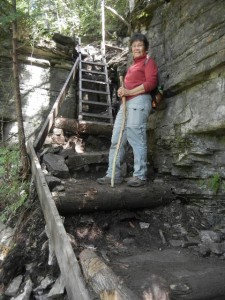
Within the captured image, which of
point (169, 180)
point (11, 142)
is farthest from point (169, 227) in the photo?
point (11, 142)

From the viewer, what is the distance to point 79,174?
504cm

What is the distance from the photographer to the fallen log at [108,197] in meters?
3.58

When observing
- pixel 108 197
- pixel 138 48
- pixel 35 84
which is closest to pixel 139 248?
pixel 108 197

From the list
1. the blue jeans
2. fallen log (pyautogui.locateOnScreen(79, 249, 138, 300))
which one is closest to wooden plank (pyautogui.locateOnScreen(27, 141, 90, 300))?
fallen log (pyautogui.locateOnScreen(79, 249, 138, 300))

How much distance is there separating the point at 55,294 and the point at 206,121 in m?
2.64

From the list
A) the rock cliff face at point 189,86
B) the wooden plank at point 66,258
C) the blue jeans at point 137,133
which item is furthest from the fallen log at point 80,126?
the wooden plank at point 66,258

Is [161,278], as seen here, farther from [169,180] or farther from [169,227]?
[169,180]

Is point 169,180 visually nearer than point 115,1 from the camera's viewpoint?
Yes

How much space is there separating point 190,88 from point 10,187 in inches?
128

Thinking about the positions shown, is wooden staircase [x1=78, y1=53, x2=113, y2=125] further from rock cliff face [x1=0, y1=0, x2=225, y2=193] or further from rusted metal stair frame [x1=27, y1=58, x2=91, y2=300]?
rusted metal stair frame [x1=27, y1=58, x2=91, y2=300]

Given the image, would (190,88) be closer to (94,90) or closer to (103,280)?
(103,280)

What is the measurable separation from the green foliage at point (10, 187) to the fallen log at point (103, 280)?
208 cm

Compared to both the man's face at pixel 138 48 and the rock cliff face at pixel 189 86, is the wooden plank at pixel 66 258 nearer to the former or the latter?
the rock cliff face at pixel 189 86

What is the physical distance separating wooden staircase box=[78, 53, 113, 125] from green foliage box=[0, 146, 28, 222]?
2.14 metres
